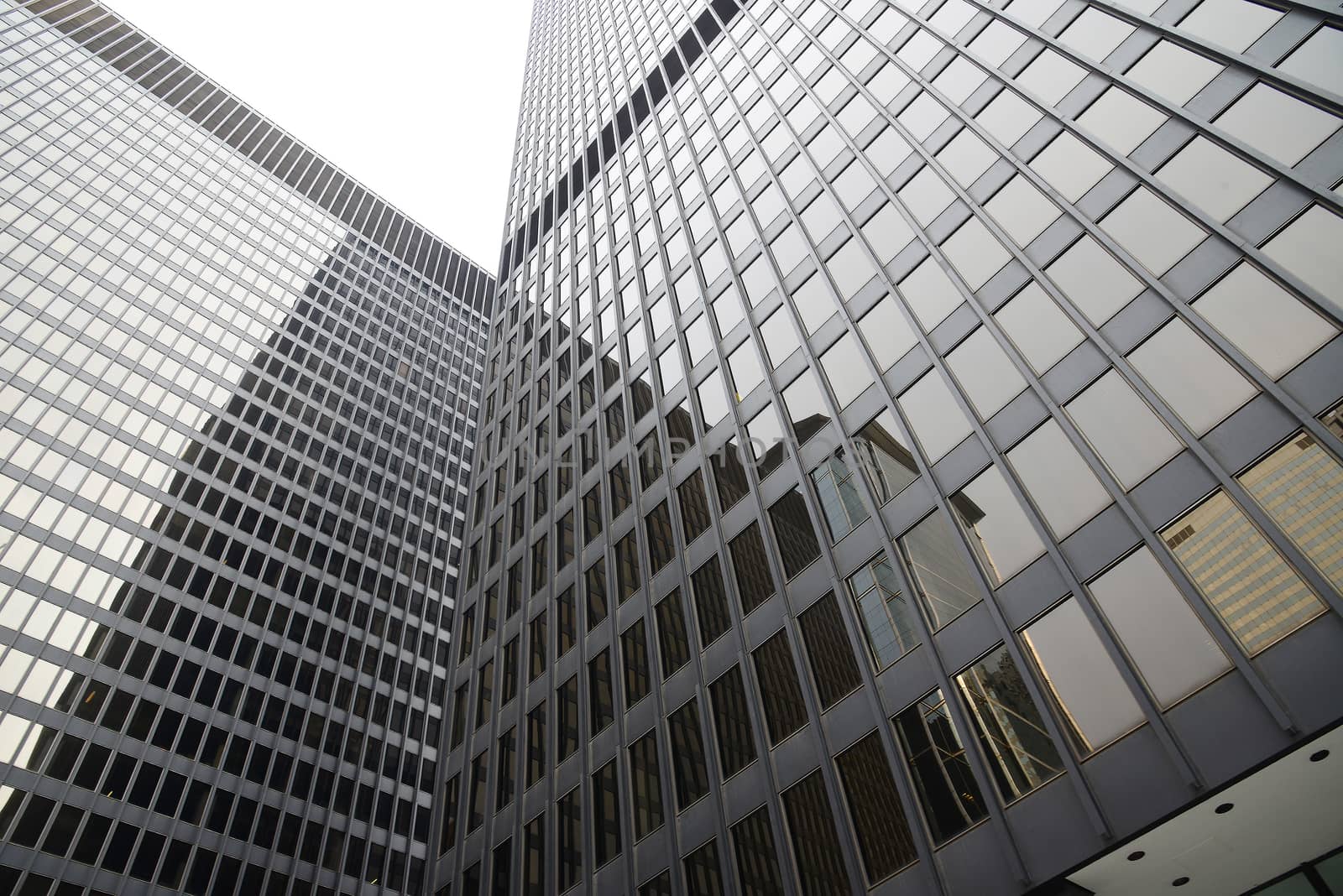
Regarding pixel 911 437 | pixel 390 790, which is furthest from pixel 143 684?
pixel 911 437

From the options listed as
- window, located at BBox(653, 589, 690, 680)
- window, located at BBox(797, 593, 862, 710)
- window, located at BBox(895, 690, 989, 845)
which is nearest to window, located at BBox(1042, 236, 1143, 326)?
window, located at BBox(797, 593, 862, 710)

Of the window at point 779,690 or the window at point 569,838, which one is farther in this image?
the window at point 569,838

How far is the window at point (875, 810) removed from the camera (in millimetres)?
17609

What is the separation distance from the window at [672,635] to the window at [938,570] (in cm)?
797

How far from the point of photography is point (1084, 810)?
49.0ft

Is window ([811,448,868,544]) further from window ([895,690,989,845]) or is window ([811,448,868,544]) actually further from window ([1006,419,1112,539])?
window ([895,690,989,845])

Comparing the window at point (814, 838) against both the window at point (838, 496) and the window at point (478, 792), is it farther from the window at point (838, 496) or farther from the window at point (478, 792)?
the window at point (478, 792)

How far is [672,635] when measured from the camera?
26656 millimetres

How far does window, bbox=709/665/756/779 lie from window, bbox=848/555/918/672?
4131 mm

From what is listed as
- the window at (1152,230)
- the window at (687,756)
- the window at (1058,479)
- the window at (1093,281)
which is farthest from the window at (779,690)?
the window at (1152,230)

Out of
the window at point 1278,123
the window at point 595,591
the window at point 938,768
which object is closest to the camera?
the window at point 938,768

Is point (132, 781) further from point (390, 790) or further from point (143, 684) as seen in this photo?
point (390, 790)

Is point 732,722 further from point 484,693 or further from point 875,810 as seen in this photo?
point 484,693

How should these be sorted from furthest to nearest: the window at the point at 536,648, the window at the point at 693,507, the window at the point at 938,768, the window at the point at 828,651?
the window at the point at 536,648 < the window at the point at 693,507 < the window at the point at 828,651 < the window at the point at 938,768
